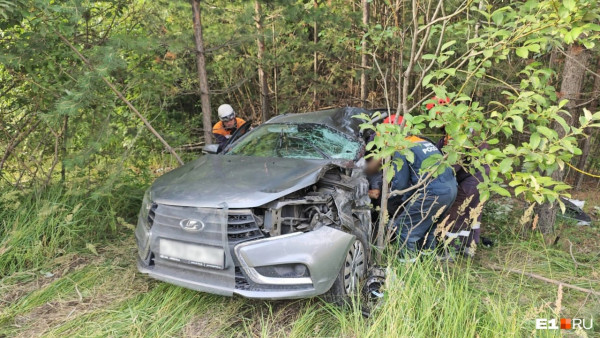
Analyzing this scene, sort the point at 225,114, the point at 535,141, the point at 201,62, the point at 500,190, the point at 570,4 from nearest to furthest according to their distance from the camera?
the point at 570,4 < the point at 535,141 < the point at 500,190 < the point at 201,62 < the point at 225,114

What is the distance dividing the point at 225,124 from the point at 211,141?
20.9 inches

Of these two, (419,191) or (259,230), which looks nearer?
(259,230)

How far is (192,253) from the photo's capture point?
2467 millimetres

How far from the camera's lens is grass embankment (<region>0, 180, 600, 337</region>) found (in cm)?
221

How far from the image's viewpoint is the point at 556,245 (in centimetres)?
387

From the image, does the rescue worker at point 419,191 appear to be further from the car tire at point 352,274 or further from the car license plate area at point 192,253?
the car license plate area at point 192,253

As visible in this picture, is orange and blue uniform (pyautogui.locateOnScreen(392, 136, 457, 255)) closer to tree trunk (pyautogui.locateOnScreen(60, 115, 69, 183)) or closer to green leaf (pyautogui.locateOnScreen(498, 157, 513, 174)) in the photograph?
green leaf (pyautogui.locateOnScreen(498, 157, 513, 174))

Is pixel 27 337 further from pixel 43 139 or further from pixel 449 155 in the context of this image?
pixel 449 155

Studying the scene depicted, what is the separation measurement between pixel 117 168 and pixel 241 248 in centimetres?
256

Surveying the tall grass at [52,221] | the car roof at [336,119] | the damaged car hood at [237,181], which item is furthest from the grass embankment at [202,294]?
the car roof at [336,119]

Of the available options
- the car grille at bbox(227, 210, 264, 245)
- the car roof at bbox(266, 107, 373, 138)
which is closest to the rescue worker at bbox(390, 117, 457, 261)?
the car roof at bbox(266, 107, 373, 138)

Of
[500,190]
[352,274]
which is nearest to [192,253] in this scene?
[352,274]

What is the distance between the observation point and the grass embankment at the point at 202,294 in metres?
2.21

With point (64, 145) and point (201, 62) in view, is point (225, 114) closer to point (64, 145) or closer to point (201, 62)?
point (201, 62)
